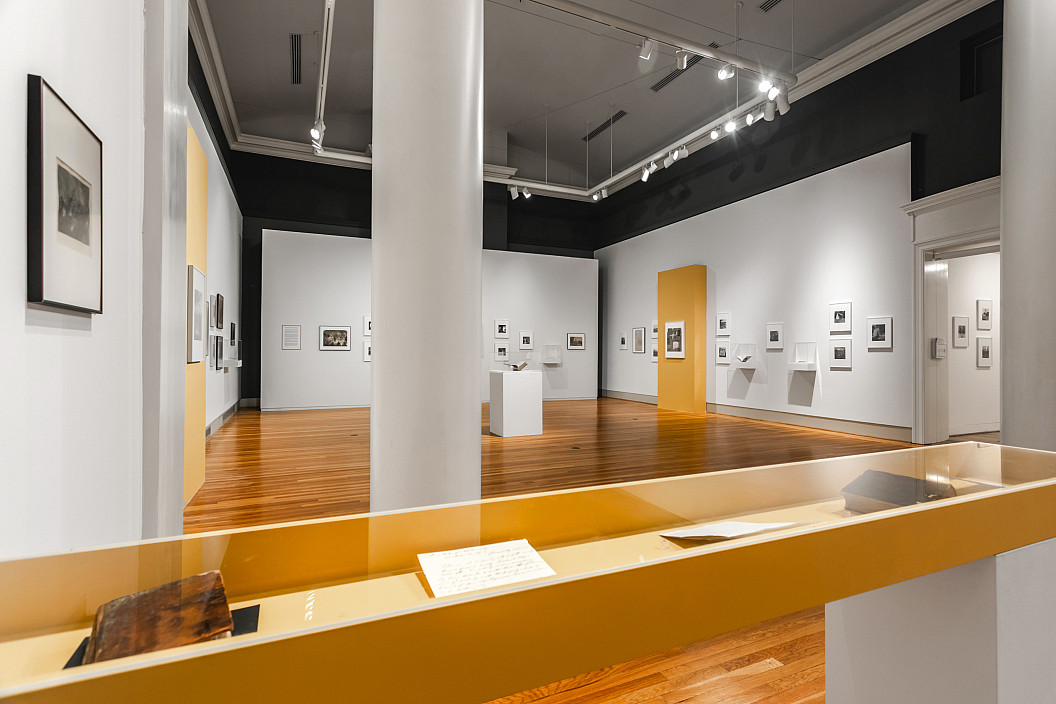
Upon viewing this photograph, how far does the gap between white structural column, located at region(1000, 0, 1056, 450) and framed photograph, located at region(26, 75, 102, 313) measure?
21.3ft

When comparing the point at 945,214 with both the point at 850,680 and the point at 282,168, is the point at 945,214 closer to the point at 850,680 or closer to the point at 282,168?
the point at 850,680

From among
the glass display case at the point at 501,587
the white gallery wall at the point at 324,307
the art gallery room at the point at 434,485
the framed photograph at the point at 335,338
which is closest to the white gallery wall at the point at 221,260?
the art gallery room at the point at 434,485

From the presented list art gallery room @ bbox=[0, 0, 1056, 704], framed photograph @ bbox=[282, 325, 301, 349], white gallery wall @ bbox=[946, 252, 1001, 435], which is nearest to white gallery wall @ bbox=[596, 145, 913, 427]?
art gallery room @ bbox=[0, 0, 1056, 704]

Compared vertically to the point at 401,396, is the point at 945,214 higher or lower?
higher

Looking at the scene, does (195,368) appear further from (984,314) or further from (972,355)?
(984,314)

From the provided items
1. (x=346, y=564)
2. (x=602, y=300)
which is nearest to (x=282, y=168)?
(x=602, y=300)

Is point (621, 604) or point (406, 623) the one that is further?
point (621, 604)

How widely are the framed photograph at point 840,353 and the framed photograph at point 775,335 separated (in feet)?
3.58

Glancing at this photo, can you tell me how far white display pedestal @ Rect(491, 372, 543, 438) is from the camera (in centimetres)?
905

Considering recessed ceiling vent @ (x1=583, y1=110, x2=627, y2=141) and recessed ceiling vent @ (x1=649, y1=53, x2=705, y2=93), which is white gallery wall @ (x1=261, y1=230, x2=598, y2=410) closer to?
recessed ceiling vent @ (x1=583, y1=110, x2=627, y2=141)

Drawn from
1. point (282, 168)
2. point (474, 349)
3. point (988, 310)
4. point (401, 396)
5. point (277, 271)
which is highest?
point (282, 168)

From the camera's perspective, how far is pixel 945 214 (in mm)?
7844

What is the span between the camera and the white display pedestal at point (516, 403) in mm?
9055

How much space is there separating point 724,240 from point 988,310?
493 cm
